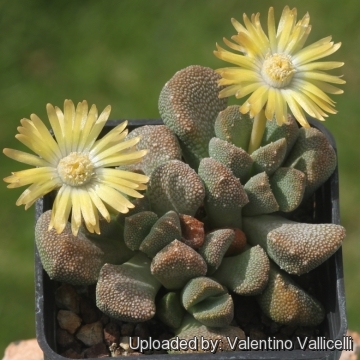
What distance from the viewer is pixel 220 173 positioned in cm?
115

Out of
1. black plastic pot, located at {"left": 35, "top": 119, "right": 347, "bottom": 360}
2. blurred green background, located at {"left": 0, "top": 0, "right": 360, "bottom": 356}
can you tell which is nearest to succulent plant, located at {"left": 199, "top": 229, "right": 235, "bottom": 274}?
black plastic pot, located at {"left": 35, "top": 119, "right": 347, "bottom": 360}

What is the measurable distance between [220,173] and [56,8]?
1602 mm

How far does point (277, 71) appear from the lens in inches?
44.6

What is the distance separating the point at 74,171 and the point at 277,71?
370 mm

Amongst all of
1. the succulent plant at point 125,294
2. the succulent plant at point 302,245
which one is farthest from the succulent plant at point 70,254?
the succulent plant at point 302,245

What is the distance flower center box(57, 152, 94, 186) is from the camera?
1088 mm

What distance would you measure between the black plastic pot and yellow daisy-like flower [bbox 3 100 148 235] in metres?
0.18

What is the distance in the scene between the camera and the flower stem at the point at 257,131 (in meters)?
1.21

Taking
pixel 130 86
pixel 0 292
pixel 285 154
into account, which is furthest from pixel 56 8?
pixel 285 154

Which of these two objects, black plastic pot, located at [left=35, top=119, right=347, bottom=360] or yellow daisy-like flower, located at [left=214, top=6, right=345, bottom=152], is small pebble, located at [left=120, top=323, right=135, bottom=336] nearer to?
black plastic pot, located at [left=35, top=119, right=347, bottom=360]

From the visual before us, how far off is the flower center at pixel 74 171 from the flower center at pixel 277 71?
0.33m

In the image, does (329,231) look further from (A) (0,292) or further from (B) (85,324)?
(A) (0,292)

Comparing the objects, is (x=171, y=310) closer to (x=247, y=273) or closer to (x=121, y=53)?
(x=247, y=273)

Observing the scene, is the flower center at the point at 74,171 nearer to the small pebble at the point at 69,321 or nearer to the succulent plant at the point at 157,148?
the succulent plant at the point at 157,148
